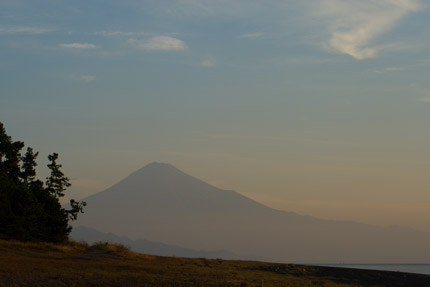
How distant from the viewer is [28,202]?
51.7m

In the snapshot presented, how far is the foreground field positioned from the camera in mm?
29797

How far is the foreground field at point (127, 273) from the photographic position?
97.8 feet

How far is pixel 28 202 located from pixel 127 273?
2094cm

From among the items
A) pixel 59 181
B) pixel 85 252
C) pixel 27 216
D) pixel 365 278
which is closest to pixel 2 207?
pixel 27 216

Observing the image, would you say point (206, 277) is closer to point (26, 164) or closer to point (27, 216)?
point (27, 216)

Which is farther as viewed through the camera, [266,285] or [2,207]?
[2,207]

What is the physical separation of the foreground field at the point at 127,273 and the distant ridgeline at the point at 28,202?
6.47ft

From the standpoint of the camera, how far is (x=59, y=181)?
206 feet

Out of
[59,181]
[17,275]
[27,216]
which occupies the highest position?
[59,181]

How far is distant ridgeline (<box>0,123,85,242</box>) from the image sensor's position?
50.1 metres

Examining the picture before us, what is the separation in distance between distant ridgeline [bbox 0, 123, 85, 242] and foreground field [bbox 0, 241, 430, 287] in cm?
197

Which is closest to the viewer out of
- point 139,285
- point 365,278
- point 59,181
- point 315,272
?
point 139,285

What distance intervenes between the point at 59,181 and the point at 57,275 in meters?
33.3

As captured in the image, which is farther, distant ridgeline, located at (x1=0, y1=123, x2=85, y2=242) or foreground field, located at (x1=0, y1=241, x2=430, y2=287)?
distant ridgeline, located at (x1=0, y1=123, x2=85, y2=242)
